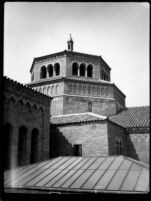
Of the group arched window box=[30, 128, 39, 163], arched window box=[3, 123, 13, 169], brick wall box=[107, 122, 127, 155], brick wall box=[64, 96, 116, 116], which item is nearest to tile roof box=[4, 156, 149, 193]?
arched window box=[3, 123, 13, 169]

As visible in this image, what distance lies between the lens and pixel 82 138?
16094mm

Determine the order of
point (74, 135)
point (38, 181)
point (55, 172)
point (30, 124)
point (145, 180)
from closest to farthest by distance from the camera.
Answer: point (145, 180) < point (38, 181) < point (55, 172) < point (30, 124) < point (74, 135)

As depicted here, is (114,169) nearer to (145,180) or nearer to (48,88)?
(145,180)

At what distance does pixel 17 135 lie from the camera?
11930 mm

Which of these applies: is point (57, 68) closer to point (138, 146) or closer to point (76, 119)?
point (76, 119)

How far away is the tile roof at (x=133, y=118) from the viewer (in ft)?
64.1

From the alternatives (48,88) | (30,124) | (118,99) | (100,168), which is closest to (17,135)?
(30,124)

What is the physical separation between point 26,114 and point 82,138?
16.2 ft

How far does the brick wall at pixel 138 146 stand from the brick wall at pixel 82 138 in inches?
195

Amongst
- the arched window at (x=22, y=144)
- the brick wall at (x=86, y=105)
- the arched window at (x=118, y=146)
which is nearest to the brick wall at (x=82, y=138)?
the arched window at (x=118, y=146)

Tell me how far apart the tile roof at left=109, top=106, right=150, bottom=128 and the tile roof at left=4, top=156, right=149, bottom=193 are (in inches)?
479

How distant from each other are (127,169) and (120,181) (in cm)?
87

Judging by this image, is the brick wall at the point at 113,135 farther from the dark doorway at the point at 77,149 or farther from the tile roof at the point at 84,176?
the tile roof at the point at 84,176
